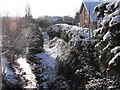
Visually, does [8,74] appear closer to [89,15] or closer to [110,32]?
[89,15]

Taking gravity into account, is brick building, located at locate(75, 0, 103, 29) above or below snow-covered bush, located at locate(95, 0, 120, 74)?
above

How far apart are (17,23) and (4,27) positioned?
2.26 meters

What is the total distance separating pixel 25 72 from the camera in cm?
1591

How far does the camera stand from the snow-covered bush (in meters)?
5.95

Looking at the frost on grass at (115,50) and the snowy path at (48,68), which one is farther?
the snowy path at (48,68)

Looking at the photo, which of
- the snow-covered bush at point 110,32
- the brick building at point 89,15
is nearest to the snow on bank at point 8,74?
the brick building at point 89,15

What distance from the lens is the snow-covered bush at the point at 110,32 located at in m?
5.95

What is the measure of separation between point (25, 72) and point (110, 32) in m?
10.3

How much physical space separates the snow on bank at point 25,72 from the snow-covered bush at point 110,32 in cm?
777

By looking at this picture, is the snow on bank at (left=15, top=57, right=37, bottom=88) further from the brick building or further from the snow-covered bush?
the snow-covered bush

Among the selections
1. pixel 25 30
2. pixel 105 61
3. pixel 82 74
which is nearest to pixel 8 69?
pixel 82 74

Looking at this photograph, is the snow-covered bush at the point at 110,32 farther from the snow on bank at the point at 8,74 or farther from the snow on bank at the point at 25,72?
the snow on bank at the point at 25,72

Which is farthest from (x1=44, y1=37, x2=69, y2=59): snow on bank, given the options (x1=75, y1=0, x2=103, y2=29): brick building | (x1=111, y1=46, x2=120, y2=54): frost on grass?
(x1=111, y1=46, x2=120, y2=54): frost on grass

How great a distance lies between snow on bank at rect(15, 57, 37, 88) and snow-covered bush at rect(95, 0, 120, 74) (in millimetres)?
7774
